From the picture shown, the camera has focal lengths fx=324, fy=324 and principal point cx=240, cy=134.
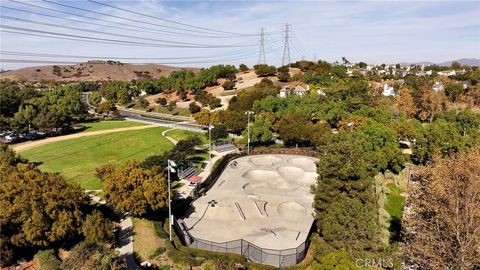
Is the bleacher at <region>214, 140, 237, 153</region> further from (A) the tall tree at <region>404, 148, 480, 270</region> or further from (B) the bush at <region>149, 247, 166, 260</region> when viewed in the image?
(A) the tall tree at <region>404, 148, 480, 270</region>

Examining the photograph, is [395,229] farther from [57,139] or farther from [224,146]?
[57,139]

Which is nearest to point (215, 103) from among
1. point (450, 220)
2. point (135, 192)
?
point (135, 192)

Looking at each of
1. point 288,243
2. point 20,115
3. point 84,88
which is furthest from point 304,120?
point 84,88

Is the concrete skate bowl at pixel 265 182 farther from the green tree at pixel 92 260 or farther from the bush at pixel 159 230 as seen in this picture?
the green tree at pixel 92 260

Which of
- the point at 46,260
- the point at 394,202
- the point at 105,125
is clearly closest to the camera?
the point at 46,260

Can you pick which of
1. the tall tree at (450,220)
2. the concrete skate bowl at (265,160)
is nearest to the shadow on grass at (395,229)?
the tall tree at (450,220)

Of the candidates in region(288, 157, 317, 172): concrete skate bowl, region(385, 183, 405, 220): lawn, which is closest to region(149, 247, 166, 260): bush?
region(385, 183, 405, 220): lawn
